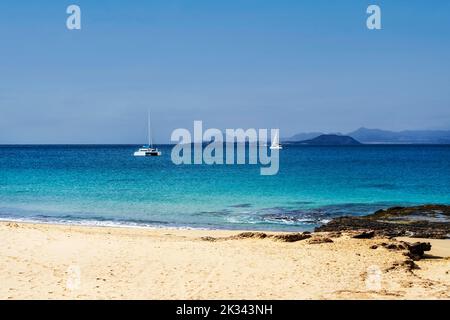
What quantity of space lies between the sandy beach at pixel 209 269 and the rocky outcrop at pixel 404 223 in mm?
3318

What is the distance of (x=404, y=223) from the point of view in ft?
79.4

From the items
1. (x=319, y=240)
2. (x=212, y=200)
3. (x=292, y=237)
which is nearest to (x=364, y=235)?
(x=319, y=240)

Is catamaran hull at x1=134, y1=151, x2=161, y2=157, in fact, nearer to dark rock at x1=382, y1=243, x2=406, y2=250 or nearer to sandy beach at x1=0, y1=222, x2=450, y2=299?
sandy beach at x1=0, y1=222, x2=450, y2=299

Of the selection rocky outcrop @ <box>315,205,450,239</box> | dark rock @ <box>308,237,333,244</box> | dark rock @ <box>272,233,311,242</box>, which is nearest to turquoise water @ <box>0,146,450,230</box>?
rocky outcrop @ <box>315,205,450,239</box>

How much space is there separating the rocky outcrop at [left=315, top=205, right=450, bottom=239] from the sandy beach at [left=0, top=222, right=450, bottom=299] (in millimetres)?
3318

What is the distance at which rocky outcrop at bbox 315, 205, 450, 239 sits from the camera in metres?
21.6

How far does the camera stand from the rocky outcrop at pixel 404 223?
21.6 metres

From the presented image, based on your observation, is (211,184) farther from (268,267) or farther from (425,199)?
(268,267)

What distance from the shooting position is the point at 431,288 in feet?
37.1

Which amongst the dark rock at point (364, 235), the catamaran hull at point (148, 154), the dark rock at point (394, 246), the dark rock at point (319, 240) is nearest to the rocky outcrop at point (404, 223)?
the dark rock at point (364, 235)

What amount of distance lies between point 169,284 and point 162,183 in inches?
1603

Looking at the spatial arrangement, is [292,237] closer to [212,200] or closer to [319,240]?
[319,240]
